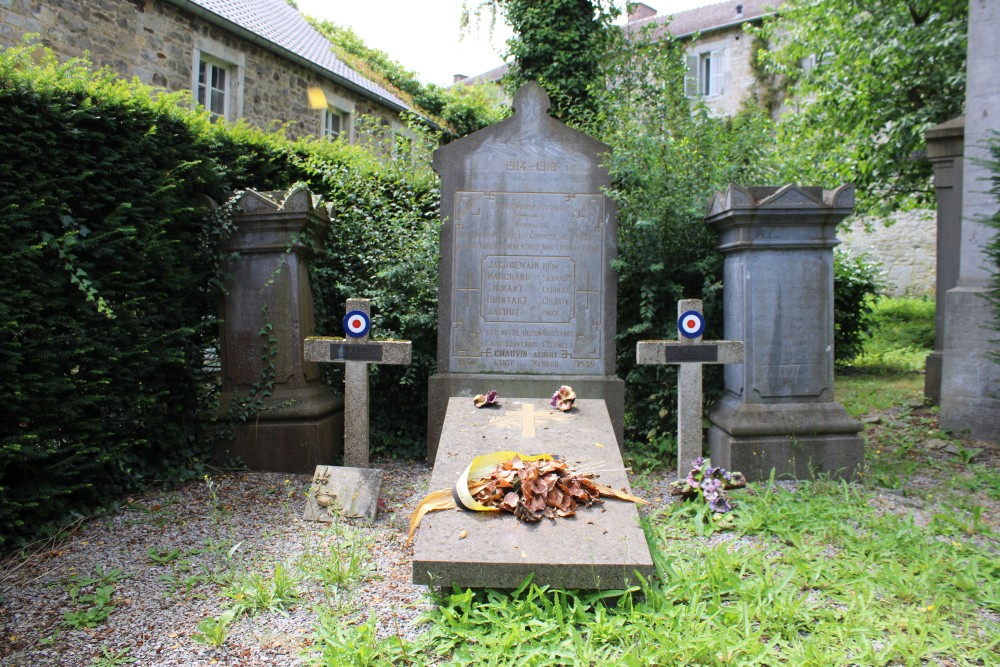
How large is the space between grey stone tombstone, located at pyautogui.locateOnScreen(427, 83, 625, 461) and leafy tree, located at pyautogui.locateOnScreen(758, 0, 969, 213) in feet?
16.8

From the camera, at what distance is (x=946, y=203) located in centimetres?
718

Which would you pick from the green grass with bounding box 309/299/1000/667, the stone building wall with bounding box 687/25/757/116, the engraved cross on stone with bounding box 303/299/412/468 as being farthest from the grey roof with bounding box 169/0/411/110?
the green grass with bounding box 309/299/1000/667

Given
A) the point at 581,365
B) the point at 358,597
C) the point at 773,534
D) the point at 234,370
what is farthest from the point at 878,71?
the point at 358,597

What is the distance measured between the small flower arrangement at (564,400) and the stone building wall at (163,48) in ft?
15.7

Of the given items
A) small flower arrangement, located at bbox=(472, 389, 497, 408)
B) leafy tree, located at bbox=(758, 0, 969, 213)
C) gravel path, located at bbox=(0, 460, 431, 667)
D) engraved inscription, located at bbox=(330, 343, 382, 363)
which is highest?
leafy tree, located at bbox=(758, 0, 969, 213)

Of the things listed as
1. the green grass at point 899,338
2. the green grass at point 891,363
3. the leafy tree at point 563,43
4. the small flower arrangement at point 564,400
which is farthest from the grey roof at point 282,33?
the green grass at point 899,338

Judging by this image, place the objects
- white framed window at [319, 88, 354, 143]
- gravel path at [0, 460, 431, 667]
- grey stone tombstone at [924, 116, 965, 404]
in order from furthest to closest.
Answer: white framed window at [319, 88, 354, 143]
grey stone tombstone at [924, 116, 965, 404]
gravel path at [0, 460, 431, 667]

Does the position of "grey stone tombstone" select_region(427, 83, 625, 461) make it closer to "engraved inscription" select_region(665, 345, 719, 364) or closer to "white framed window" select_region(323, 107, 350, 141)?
"engraved inscription" select_region(665, 345, 719, 364)

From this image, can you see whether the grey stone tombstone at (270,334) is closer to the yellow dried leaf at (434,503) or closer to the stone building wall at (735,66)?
the yellow dried leaf at (434,503)

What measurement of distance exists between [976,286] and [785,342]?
233cm

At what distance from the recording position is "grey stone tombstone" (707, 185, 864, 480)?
14.9 ft

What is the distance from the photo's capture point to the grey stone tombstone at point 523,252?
5129 millimetres

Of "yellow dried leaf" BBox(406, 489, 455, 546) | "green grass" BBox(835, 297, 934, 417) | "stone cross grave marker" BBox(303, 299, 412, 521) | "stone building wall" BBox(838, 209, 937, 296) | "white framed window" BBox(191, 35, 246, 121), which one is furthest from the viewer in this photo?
"stone building wall" BBox(838, 209, 937, 296)

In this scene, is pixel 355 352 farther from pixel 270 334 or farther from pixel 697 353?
pixel 697 353
